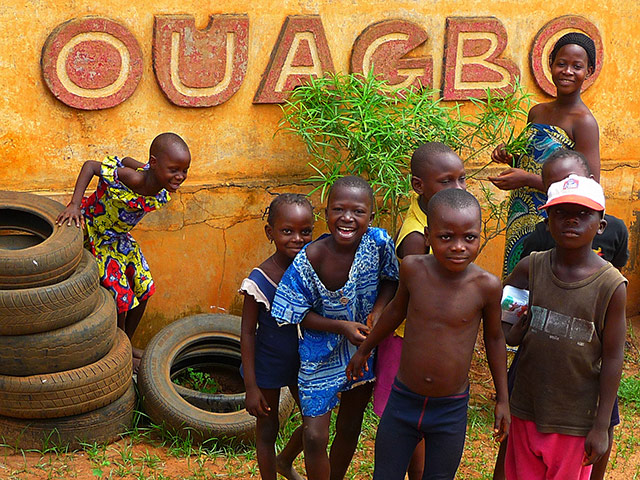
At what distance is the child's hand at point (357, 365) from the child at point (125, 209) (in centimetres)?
169

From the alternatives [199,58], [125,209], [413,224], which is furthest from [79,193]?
[413,224]

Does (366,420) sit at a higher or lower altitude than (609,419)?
lower

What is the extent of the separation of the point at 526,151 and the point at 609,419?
1858 mm

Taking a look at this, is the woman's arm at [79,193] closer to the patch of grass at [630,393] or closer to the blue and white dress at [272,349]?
the blue and white dress at [272,349]

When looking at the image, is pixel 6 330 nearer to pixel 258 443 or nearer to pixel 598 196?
pixel 258 443

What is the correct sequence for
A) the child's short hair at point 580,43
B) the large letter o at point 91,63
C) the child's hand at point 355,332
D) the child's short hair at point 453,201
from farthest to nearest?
the large letter o at point 91,63 < the child's short hair at point 580,43 < the child's hand at point 355,332 < the child's short hair at point 453,201

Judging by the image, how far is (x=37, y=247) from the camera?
4.39 m

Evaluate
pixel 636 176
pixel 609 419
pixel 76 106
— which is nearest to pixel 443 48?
pixel 636 176

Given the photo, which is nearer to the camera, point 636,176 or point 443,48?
point 443,48

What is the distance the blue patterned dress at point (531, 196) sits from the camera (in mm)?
4410

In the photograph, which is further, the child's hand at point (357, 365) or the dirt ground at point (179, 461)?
the dirt ground at point (179, 461)

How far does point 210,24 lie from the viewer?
519 centimetres

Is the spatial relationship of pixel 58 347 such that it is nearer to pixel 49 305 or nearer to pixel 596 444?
pixel 49 305

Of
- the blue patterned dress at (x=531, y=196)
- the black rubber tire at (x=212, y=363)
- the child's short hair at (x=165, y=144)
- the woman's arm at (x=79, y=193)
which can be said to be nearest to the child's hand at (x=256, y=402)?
the black rubber tire at (x=212, y=363)
